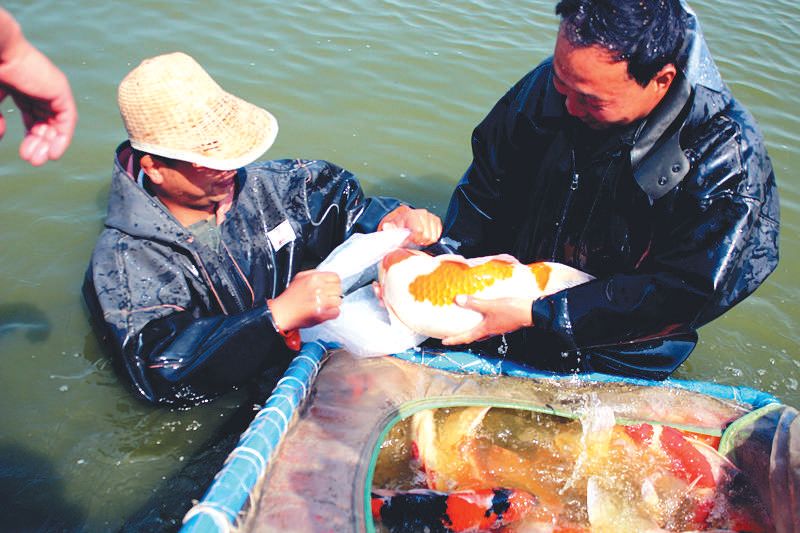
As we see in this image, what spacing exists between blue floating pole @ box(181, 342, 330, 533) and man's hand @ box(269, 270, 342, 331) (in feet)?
0.88

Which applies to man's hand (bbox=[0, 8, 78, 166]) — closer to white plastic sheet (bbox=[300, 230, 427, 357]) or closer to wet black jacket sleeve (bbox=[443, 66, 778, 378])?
white plastic sheet (bbox=[300, 230, 427, 357])

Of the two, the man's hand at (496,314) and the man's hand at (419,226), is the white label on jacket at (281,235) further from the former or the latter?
the man's hand at (496,314)

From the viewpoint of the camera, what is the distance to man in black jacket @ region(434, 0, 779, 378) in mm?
2541

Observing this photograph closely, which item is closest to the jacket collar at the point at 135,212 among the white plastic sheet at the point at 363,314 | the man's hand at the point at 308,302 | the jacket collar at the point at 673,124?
the man's hand at the point at 308,302

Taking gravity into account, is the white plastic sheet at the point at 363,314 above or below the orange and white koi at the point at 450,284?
below

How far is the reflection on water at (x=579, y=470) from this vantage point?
2932 millimetres

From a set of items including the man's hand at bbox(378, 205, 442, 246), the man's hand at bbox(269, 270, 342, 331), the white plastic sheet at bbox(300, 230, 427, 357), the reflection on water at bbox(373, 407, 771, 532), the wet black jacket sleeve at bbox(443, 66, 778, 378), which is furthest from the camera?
the man's hand at bbox(378, 205, 442, 246)

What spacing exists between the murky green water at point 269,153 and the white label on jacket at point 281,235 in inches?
37.2

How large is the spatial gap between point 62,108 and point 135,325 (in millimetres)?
1345

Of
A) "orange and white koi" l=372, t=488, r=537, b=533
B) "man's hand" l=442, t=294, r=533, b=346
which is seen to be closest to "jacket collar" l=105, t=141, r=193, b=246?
"man's hand" l=442, t=294, r=533, b=346

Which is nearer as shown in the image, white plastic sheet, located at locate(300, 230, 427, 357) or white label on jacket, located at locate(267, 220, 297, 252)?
white plastic sheet, located at locate(300, 230, 427, 357)

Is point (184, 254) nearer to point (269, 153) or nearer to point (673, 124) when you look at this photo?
point (673, 124)

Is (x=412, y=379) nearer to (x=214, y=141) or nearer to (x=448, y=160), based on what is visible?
(x=214, y=141)

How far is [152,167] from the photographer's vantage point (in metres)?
3.02
